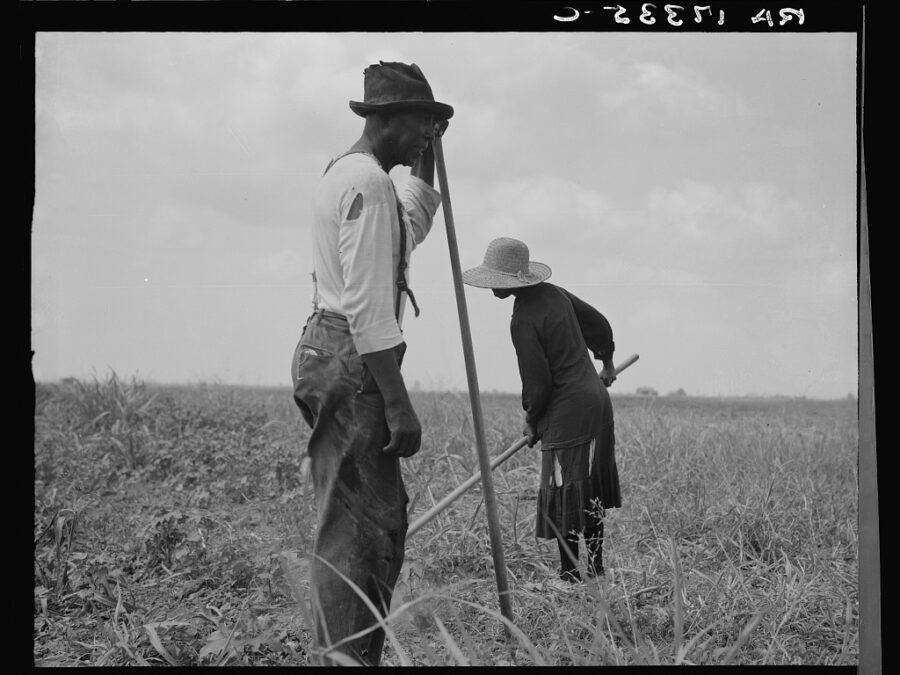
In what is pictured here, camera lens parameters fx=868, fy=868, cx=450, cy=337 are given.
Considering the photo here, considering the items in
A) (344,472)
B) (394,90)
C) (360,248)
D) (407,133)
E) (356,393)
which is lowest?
(344,472)

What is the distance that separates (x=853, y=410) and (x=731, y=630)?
1193 mm

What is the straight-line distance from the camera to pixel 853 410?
3.74 metres

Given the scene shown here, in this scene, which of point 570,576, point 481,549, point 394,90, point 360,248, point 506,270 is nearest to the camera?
point 360,248

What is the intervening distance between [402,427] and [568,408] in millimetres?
1339

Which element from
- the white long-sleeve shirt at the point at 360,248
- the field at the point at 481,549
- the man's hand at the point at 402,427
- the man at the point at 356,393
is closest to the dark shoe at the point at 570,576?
the field at the point at 481,549

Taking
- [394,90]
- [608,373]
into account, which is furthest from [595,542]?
[394,90]

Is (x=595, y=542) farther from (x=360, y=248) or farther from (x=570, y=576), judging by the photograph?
(x=360, y=248)

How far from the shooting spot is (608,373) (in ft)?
12.3

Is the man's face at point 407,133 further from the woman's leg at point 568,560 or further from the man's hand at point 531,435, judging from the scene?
the woman's leg at point 568,560

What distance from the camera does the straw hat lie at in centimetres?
339

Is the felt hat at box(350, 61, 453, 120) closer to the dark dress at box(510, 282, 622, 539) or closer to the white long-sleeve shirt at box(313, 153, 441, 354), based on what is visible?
the white long-sleeve shirt at box(313, 153, 441, 354)

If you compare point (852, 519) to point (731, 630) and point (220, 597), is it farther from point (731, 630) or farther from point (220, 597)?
point (220, 597)

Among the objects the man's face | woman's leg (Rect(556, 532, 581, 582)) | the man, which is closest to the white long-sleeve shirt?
the man

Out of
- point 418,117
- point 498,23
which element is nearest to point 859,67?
point 498,23
